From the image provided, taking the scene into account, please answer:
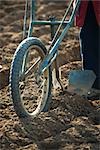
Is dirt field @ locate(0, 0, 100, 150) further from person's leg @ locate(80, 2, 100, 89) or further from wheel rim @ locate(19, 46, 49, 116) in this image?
person's leg @ locate(80, 2, 100, 89)

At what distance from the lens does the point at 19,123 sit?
14.5 ft

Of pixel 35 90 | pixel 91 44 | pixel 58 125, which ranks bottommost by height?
pixel 58 125

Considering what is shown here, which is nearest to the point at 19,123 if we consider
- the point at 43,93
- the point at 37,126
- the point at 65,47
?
the point at 37,126

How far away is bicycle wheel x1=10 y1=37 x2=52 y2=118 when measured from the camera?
14.1ft

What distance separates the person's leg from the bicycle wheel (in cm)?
57

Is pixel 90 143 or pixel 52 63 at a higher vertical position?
pixel 52 63

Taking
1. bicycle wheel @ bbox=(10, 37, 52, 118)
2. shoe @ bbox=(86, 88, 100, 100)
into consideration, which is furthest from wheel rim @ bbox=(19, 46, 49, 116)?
shoe @ bbox=(86, 88, 100, 100)

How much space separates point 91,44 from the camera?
534cm

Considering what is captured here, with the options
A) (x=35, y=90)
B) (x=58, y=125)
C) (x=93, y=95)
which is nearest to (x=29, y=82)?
(x=35, y=90)

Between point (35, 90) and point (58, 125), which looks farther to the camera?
point (35, 90)

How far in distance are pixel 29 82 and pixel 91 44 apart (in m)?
0.68

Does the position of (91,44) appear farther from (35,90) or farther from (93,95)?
(35,90)

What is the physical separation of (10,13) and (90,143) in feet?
20.6

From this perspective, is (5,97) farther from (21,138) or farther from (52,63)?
(21,138)
